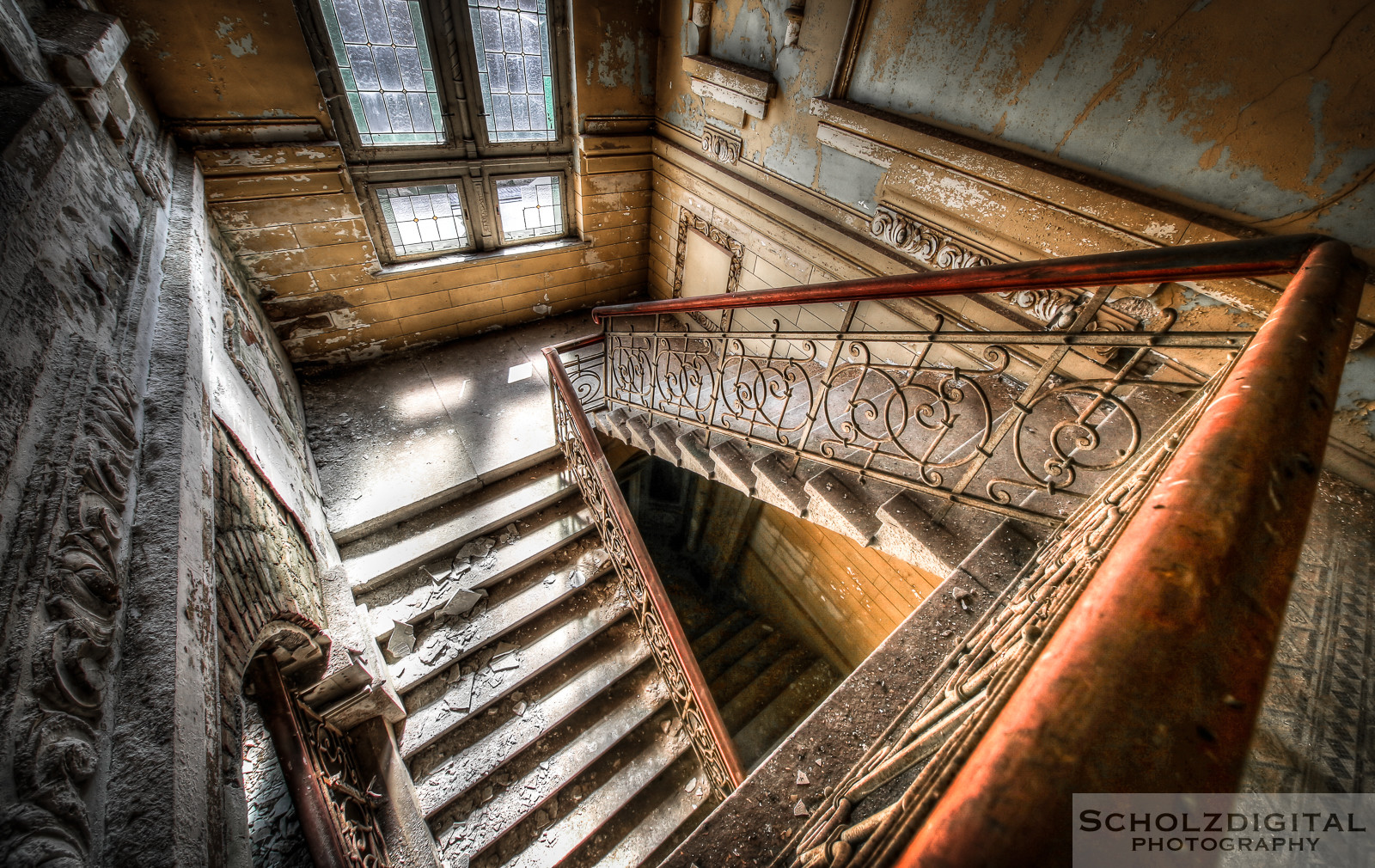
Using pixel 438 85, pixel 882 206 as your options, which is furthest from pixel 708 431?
pixel 438 85

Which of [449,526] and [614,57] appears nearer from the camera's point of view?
[449,526]

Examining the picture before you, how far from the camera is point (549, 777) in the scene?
122 inches

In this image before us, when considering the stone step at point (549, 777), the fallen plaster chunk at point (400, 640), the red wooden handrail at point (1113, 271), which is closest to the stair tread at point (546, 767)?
the stone step at point (549, 777)

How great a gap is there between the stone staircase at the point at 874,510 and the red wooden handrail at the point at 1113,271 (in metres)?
0.99

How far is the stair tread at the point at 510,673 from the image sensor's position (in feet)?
10.0

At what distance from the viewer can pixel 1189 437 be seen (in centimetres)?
71

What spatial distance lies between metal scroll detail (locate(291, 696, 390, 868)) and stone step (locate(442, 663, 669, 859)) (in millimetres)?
586

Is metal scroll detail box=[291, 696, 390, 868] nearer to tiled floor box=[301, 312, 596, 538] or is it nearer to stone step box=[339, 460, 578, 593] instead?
stone step box=[339, 460, 578, 593]

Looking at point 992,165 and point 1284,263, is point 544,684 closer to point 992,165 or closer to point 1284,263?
point 1284,263

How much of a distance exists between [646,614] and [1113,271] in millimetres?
2927

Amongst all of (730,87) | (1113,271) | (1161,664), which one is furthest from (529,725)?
(730,87)

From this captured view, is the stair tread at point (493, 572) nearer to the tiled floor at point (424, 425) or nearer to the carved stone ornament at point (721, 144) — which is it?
the tiled floor at point (424, 425)

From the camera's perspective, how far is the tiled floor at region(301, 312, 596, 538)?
155 inches

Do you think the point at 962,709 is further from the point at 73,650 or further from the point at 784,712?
the point at 784,712
